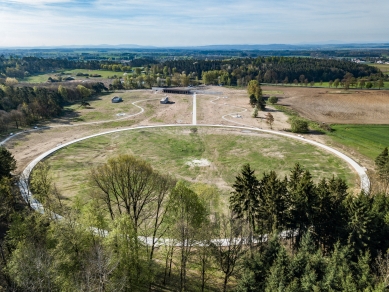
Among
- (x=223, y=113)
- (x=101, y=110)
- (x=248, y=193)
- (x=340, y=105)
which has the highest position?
(x=248, y=193)

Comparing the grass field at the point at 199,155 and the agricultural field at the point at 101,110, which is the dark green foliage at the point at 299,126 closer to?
the grass field at the point at 199,155

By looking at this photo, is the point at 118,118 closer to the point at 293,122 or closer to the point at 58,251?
the point at 293,122

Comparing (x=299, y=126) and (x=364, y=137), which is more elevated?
(x=299, y=126)

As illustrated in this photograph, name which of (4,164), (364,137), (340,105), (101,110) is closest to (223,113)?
(364,137)

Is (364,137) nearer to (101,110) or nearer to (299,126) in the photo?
(299,126)

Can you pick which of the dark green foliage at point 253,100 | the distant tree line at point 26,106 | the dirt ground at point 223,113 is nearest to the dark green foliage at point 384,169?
the dirt ground at point 223,113

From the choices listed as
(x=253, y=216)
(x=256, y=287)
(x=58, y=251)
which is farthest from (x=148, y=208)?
Answer: (x=256, y=287)

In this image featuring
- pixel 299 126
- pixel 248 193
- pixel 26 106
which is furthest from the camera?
pixel 26 106
